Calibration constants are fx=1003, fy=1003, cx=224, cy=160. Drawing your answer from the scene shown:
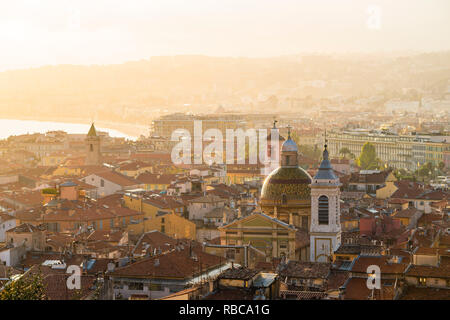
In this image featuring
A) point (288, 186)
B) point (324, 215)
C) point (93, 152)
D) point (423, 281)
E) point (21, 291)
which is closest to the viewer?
point (21, 291)

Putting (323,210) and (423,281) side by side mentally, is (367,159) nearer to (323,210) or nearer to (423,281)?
(323,210)

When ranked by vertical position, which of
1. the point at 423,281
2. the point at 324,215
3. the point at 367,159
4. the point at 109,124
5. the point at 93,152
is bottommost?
the point at 367,159

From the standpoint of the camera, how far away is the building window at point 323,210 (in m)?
20.0

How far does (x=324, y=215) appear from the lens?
19969 mm

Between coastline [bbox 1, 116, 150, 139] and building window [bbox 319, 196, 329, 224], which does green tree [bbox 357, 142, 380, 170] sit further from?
coastline [bbox 1, 116, 150, 139]

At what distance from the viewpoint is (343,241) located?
66.9 feet

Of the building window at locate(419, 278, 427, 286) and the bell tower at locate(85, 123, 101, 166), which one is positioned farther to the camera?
the bell tower at locate(85, 123, 101, 166)

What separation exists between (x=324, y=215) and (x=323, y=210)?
0.10m

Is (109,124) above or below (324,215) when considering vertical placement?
below

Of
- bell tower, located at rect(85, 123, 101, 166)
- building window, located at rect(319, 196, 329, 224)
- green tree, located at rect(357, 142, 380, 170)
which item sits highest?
building window, located at rect(319, 196, 329, 224)

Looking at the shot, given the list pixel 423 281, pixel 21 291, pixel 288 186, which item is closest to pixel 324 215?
pixel 288 186

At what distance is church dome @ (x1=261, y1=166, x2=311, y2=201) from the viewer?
22297 mm

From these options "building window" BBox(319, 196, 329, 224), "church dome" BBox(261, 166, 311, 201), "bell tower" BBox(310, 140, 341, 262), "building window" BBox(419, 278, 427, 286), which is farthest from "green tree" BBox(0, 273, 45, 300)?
"church dome" BBox(261, 166, 311, 201)

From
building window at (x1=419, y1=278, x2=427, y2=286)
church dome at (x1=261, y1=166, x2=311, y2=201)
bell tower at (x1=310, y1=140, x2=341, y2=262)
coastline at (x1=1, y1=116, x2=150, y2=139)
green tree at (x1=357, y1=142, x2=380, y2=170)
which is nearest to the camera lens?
building window at (x1=419, y1=278, x2=427, y2=286)
